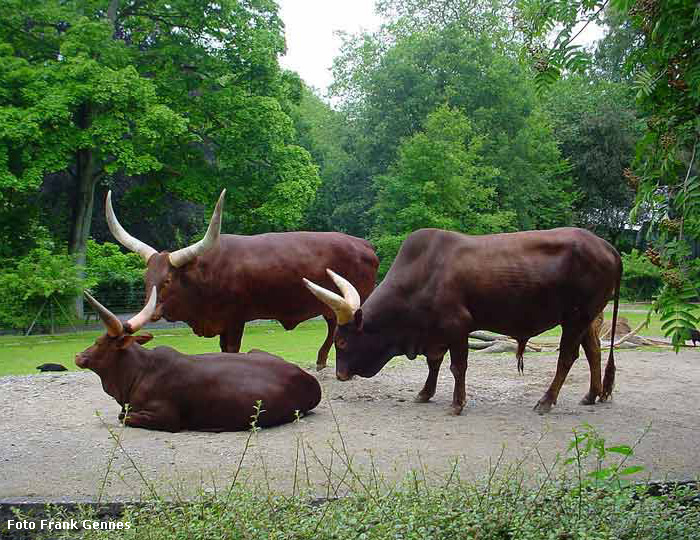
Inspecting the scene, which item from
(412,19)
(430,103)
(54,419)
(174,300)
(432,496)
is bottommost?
(54,419)

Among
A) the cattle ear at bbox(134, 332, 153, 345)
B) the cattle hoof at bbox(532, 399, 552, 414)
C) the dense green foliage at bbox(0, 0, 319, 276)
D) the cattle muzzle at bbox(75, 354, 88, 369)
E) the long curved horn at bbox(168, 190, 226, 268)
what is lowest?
the cattle hoof at bbox(532, 399, 552, 414)

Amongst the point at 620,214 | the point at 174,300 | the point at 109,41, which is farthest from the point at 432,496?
the point at 620,214

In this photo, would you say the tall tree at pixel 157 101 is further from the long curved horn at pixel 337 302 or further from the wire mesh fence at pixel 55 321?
the long curved horn at pixel 337 302

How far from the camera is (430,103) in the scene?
108ft

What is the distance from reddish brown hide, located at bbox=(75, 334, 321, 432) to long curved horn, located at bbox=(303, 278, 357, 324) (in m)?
1.01

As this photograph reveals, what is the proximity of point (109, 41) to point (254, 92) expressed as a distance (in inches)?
173

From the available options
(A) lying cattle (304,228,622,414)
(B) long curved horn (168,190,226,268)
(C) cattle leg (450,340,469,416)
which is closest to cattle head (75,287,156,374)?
(B) long curved horn (168,190,226,268)

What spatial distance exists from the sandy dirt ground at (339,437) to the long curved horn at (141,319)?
0.88 metres

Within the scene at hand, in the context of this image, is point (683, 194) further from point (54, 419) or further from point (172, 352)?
point (54, 419)

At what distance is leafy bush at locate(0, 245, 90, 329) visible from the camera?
1711cm

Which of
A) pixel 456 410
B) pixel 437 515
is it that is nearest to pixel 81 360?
pixel 456 410

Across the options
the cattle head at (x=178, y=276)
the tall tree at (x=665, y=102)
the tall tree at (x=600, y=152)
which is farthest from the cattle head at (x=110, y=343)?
the tall tree at (x=600, y=152)

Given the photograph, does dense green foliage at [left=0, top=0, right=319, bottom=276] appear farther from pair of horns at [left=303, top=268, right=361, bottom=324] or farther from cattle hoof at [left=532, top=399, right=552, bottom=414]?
cattle hoof at [left=532, top=399, right=552, bottom=414]

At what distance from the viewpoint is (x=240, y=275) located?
8.05 metres
